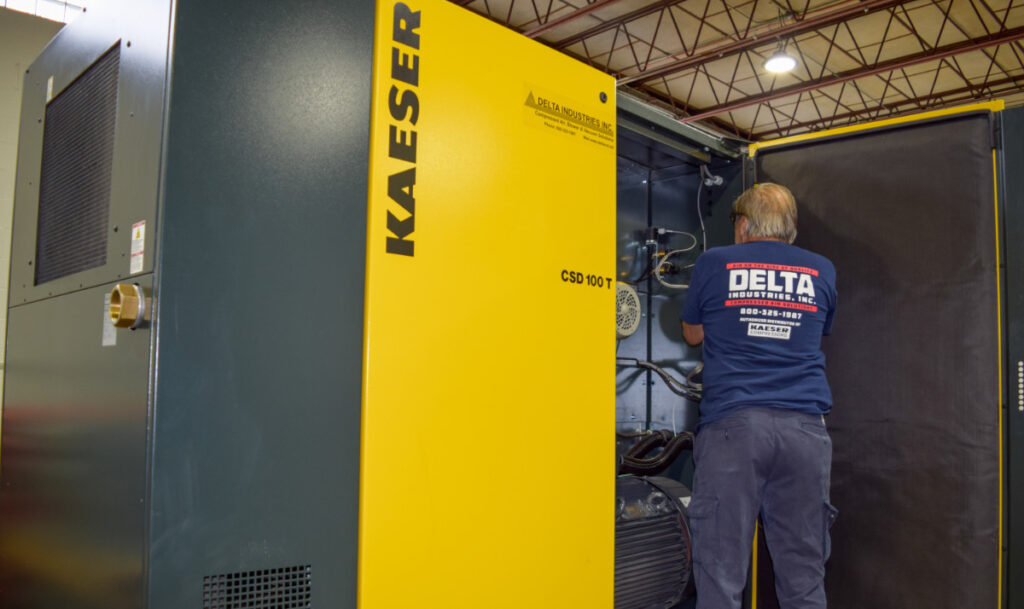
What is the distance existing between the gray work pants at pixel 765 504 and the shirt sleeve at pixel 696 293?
1.27 feet

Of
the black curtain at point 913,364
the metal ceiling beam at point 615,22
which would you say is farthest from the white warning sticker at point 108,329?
the metal ceiling beam at point 615,22

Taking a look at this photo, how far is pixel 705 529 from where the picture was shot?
2.25m

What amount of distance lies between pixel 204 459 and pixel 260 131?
714 millimetres

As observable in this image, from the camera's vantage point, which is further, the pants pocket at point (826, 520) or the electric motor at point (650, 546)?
the electric motor at point (650, 546)

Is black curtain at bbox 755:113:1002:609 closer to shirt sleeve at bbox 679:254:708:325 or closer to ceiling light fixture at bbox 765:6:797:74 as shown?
shirt sleeve at bbox 679:254:708:325

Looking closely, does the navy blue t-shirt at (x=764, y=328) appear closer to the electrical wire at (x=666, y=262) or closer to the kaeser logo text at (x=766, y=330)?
the kaeser logo text at (x=766, y=330)

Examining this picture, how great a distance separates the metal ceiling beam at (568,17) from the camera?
7.04 meters

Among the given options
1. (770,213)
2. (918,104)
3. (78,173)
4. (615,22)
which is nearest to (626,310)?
(770,213)

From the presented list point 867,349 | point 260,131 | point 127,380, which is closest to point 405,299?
point 260,131

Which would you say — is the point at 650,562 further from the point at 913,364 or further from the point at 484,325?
the point at 484,325

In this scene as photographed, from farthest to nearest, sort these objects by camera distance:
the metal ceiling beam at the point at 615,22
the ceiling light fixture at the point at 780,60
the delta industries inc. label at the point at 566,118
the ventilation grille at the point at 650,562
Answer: the ceiling light fixture at the point at 780,60
the metal ceiling beam at the point at 615,22
the ventilation grille at the point at 650,562
the delta industries inc. label at the point at 566,118

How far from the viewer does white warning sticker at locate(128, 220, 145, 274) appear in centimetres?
151

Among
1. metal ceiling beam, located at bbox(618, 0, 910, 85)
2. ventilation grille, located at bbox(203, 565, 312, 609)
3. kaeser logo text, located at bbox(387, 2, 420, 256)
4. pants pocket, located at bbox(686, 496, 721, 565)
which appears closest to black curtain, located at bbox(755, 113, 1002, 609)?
pants pocket, located at bbox(686, 496, 721, 565)

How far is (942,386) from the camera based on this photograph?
248 centimetres
